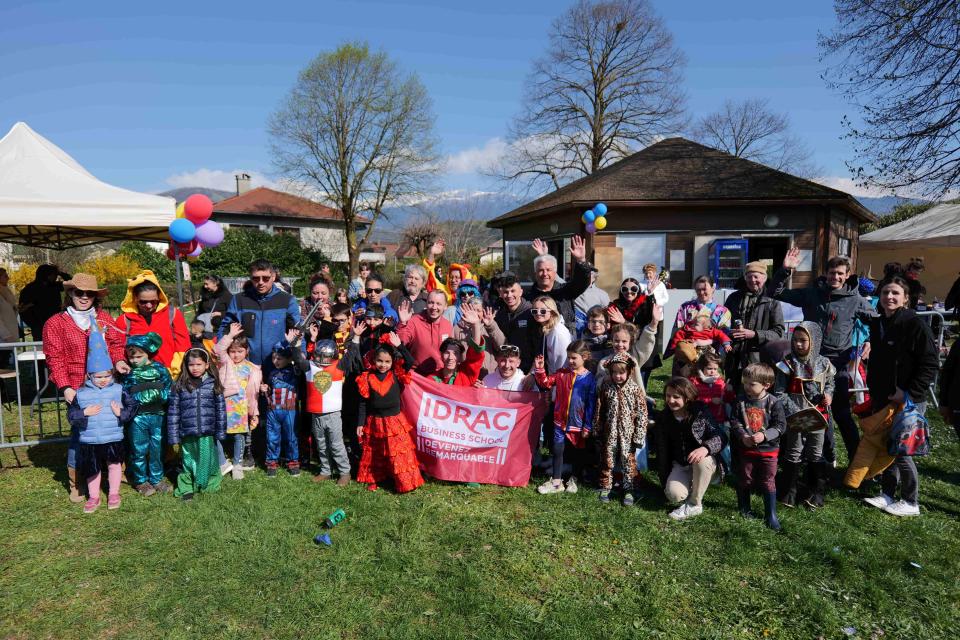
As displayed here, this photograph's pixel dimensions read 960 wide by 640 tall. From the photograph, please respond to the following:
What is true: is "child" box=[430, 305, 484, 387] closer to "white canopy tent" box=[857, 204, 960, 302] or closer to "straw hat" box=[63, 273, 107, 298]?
"straw hat" box=[63, 273, 107, 298]

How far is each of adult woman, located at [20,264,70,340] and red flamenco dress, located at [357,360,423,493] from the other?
7.24m

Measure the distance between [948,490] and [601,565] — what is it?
3.64m

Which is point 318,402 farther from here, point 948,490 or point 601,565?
point 948,490

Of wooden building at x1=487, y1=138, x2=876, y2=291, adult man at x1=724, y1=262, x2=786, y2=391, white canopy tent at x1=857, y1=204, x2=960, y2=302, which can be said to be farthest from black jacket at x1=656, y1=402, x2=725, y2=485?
white canopy tent at x1=857, y1=204, x2=960, y2=302

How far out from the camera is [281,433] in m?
5.45

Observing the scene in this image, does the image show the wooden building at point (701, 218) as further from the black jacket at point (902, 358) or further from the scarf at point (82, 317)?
the scarf at point (82, 317)

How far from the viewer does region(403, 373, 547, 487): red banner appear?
5.16 metres

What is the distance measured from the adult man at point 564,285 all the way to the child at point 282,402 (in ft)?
8.40

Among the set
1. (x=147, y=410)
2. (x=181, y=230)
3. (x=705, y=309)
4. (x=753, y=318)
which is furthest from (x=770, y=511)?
(x=181, y=230)

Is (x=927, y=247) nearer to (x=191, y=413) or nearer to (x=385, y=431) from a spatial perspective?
(x=385, y=431)

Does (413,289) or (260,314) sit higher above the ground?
(413,289)

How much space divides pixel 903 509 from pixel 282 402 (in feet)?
18.6

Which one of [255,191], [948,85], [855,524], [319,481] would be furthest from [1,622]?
[255,191]

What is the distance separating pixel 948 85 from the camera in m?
12.1
